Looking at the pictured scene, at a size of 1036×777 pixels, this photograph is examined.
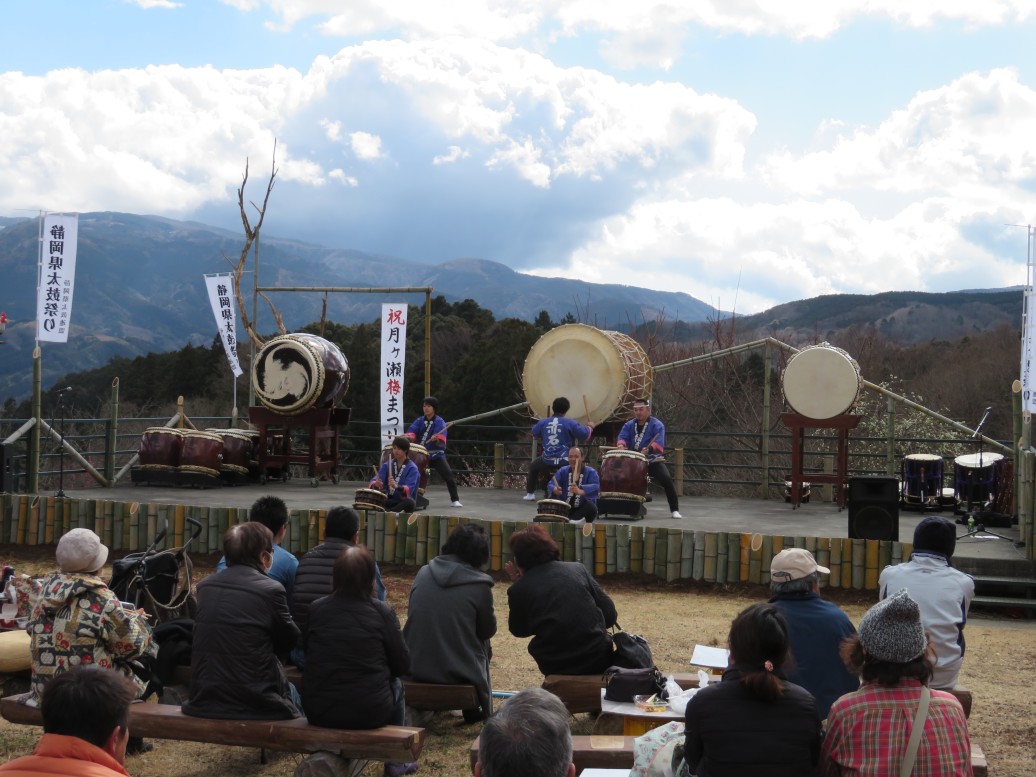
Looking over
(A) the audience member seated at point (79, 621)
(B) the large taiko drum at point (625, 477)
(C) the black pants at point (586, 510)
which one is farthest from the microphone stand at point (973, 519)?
(A) the audience member seated at point (79, 621)

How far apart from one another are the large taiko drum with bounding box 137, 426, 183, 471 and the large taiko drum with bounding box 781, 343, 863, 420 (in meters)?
7.00

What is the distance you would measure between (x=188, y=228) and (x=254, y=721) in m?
161

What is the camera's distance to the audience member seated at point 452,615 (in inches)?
201

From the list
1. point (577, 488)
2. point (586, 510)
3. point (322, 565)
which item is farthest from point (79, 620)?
point (586, 510)

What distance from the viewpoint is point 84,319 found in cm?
10175

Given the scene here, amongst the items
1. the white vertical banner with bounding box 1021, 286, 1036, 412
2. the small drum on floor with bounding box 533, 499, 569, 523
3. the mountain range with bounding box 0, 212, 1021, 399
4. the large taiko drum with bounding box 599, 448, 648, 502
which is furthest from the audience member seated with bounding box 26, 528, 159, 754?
the mountain range with bounding box 0, 212, 1021, 399

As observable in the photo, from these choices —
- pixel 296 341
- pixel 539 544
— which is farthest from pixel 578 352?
pixel 539 544

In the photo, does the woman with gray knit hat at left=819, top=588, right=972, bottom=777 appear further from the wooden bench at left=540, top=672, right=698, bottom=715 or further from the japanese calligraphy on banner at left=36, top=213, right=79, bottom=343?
the japanese calligraphy on banner at left=36, top=213, right=79, bottom=343

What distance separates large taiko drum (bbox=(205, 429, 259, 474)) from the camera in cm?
1313

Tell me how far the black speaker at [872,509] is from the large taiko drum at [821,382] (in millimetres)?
2471

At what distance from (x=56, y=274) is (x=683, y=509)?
726 cm

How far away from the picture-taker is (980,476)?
10594 millimetres

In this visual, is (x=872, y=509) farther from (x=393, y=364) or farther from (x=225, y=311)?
(x=225, y=311)

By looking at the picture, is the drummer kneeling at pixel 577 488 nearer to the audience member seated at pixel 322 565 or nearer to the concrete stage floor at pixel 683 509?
the concrete stage floor at pixel 683 509
